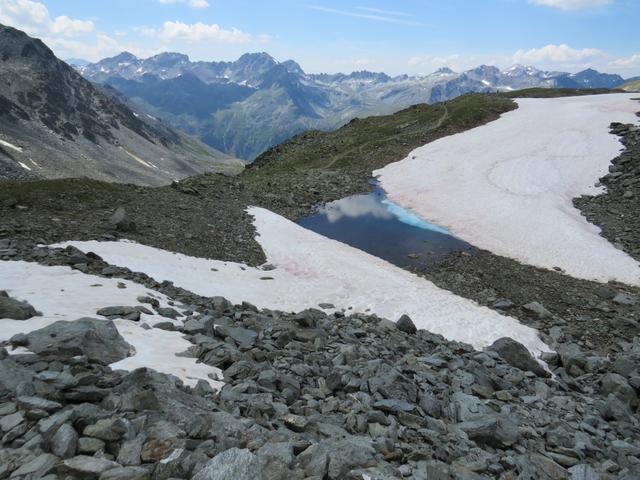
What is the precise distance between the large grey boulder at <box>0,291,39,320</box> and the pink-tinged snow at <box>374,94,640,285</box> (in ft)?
109

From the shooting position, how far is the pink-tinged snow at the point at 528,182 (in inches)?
1413

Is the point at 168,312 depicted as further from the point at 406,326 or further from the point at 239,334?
the point at 406,326

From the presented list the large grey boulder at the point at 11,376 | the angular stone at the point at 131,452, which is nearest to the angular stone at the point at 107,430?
the angular stone at the point at 131,452

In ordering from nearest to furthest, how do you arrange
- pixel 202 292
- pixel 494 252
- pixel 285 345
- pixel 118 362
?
pixel 118 362 < pixel 285 345 < pixel 202 292 < pixel 494 252

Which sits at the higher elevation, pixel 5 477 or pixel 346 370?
pixel 5 477

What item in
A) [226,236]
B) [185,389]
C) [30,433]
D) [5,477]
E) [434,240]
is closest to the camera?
[5,477]

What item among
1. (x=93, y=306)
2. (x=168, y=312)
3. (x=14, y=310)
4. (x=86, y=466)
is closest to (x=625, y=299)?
(x=168, y=312)

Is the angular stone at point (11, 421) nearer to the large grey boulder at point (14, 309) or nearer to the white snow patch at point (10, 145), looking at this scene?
the large grey boulder at point (14, 309)

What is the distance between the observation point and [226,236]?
1293 inches

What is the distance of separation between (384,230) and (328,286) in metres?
15.9

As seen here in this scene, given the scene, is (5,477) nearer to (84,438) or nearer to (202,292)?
(84,438)

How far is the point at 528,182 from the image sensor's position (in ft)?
166

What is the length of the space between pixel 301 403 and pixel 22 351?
724 centimetres

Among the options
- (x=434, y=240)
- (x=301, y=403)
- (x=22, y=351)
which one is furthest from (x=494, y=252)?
(x=22, y=351)
